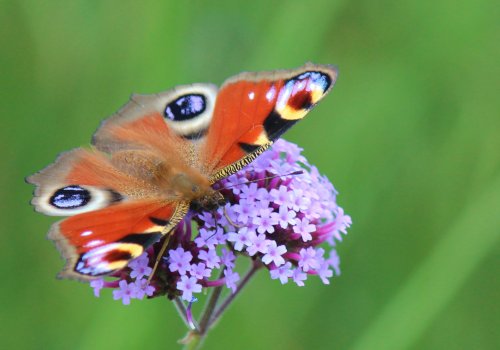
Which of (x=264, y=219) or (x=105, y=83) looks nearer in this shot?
(x=264, y=219)

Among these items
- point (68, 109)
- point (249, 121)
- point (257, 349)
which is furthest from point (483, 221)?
point (68, 109)

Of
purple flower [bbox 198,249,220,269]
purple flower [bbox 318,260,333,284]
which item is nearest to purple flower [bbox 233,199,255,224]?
purple flower [bbox 198,249,220,269]

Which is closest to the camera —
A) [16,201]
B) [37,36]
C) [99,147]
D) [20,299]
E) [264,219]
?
[264,219]

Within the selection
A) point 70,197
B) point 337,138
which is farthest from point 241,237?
point 337,138

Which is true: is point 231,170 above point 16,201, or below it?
below

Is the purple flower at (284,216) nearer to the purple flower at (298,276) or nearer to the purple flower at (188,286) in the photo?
the purple flower at (298,276)

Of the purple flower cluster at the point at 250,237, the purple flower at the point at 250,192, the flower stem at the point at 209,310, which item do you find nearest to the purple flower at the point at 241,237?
the purple flower cluster at the point at 250,237

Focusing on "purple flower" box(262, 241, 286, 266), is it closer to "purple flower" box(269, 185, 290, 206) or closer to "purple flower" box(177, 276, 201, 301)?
"purple flower" box(269, 185, 290, 206)

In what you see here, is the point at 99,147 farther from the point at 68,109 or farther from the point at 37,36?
the point at 37,36
